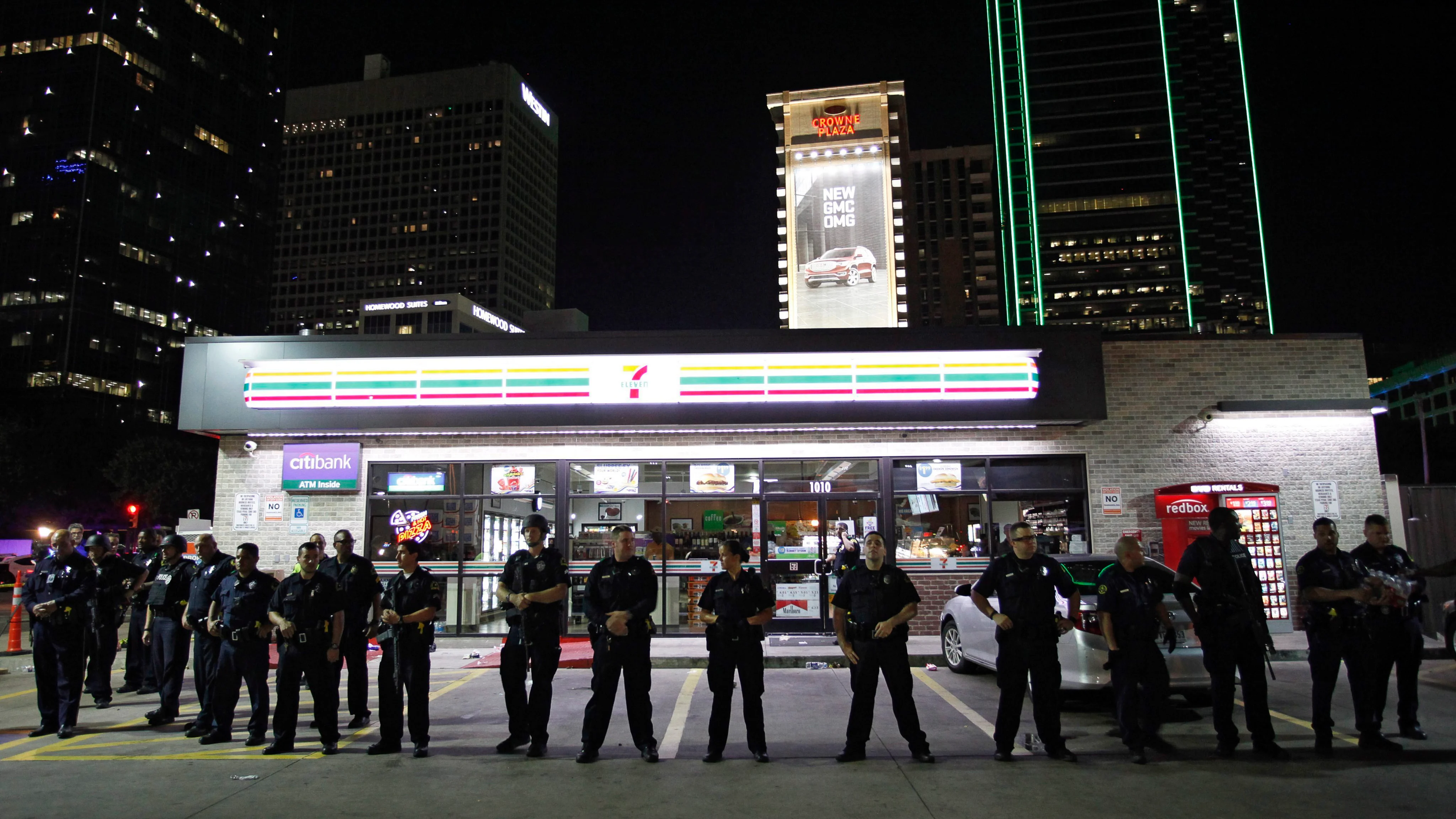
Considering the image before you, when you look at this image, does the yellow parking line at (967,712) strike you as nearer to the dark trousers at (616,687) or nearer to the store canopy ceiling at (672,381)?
the dark trousers at (616,687)

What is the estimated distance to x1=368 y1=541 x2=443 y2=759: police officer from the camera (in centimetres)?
737

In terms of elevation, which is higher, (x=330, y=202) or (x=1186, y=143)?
(x=1186, y=143)

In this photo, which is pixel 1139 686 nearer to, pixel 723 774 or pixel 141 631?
pixel 723 774

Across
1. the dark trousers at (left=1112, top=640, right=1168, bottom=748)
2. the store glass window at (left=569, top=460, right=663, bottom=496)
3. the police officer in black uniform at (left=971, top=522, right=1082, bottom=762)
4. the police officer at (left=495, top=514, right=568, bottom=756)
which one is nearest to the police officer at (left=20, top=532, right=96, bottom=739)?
the police officer at (left=495, top=514, right=568, bottom=756)

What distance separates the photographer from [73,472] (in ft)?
193

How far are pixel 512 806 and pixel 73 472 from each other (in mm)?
67841

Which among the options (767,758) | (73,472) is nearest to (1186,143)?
(73,472)

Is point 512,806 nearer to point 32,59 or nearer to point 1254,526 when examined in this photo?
point 1254,526

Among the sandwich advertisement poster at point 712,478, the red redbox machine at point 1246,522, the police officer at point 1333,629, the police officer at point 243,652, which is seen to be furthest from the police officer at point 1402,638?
the police officer at point 243,652

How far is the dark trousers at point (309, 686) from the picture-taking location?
744cm

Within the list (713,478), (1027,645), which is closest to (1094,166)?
(713,478)

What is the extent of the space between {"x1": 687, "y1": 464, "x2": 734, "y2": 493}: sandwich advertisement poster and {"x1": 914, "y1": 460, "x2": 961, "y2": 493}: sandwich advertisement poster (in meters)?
3.14

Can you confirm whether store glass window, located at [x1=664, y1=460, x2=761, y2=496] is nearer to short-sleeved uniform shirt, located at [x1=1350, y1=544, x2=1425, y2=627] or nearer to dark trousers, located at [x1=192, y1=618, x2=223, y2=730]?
dark trousers, located at [x1=192, y1=618, x2=223, y2=730]

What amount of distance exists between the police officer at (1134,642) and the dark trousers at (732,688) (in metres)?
1.77
